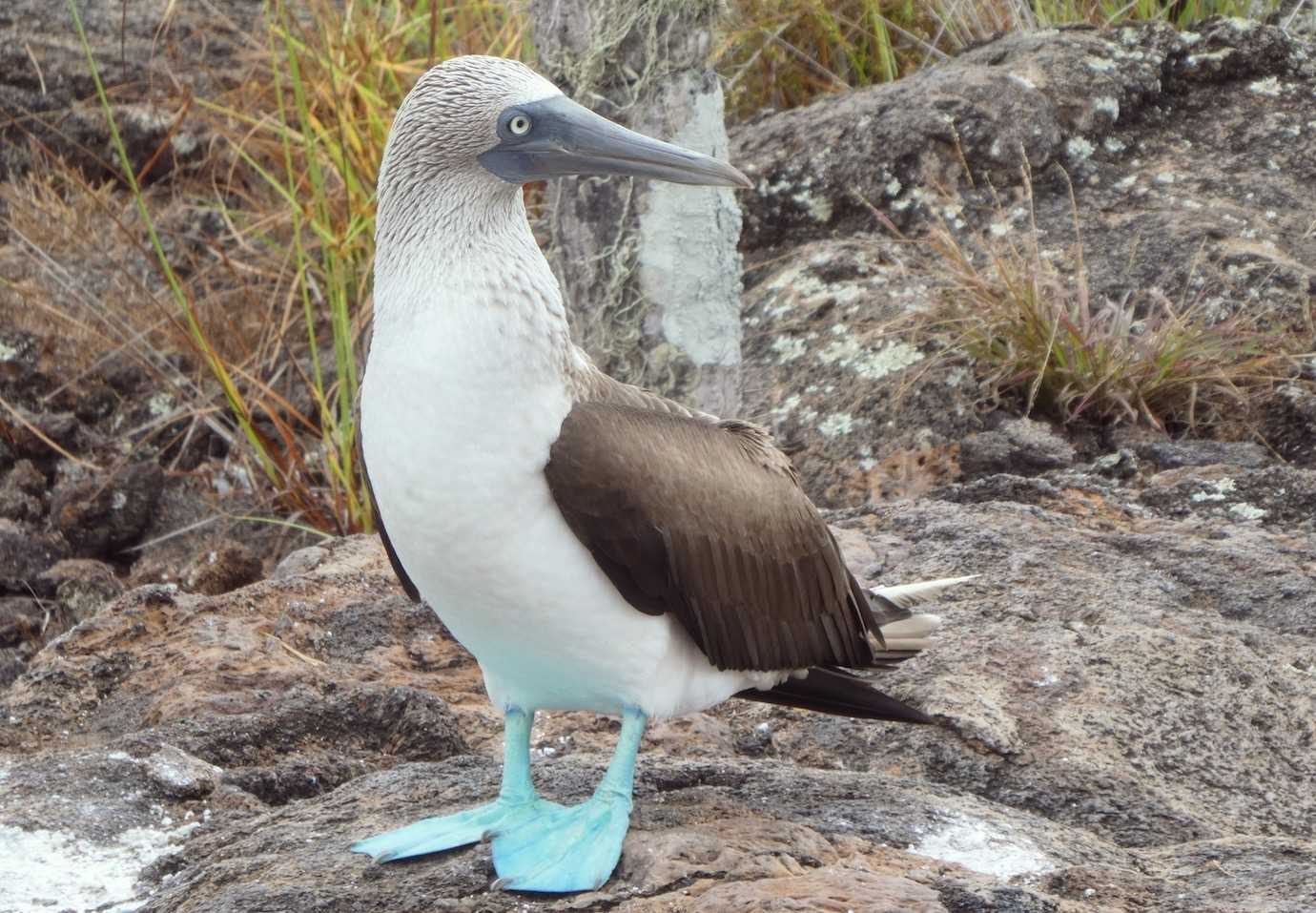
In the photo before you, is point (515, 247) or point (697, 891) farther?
point (515, 247)

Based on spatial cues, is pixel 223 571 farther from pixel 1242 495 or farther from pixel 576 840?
pixel 1242 495

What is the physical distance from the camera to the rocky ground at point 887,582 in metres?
2.92

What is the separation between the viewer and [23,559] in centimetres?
588

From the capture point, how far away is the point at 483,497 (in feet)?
9.15

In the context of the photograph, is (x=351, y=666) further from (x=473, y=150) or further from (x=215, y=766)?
(x=473, y=150)

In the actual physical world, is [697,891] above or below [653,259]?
below

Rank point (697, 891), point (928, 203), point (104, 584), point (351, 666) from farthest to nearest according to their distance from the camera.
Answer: point (928, 203) < point (104, 584) < point (351, 666) < point (697, 891)

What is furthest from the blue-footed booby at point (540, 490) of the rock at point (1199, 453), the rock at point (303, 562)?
the rock at point (1199, 453)

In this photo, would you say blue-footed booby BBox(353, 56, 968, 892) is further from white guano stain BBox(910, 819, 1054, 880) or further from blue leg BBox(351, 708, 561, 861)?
white guano stain BBox(910, 819, 1054, 880)

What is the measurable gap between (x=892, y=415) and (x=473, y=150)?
272 cm

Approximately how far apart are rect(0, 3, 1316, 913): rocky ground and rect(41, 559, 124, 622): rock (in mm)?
17

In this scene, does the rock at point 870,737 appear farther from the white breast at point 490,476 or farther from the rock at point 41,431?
the rock at point 41,431

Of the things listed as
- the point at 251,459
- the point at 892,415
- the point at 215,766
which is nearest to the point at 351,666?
the point at 215,766

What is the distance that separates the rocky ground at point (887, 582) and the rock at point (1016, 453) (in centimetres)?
2
